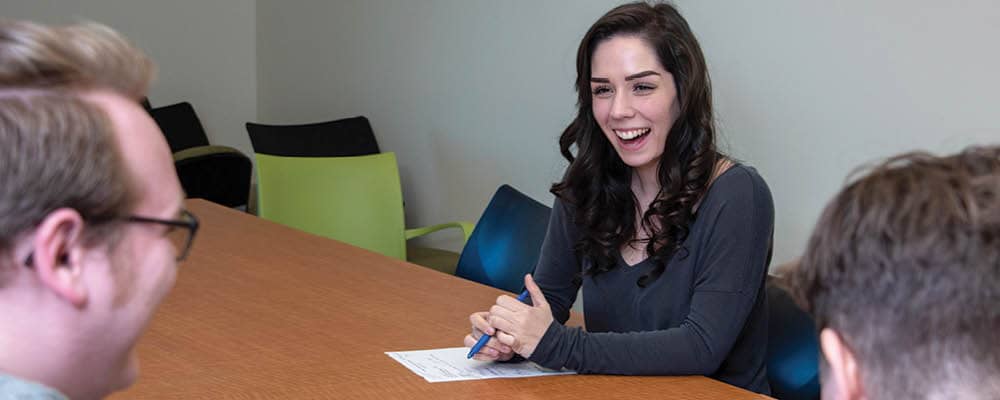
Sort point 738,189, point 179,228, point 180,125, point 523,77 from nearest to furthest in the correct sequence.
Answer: point 179,228 → point 738,189 → point 523,77 → point 180,125

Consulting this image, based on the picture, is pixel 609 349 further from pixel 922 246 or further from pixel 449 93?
pixel 449 93

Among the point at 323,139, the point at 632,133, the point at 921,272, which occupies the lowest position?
the point at 323,139

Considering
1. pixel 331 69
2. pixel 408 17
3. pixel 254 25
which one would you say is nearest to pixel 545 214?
pixel 408 17

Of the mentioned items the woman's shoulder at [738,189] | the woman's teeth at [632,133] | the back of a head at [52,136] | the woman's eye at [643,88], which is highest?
the back of a head at [52,136]

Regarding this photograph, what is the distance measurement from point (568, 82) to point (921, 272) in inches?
141

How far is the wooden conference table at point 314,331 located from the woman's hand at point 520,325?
0.07m

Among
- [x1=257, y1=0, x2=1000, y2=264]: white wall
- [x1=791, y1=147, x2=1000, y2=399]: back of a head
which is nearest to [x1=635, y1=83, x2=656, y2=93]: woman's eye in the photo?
[x1=257, y1=0, x2=1000, y2=264]: white wall

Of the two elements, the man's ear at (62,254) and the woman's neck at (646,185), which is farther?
the woman's neck at (646,185)

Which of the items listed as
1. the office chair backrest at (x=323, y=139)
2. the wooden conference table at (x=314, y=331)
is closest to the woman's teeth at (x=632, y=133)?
the wooden conference table at (x=314, y=331)

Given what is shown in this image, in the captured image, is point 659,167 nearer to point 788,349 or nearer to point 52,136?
point 788,349

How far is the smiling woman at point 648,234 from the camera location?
1.99 m

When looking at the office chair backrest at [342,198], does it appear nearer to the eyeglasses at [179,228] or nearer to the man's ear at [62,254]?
the eyeglasses at [179,228]

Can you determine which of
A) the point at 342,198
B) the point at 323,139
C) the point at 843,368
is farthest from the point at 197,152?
the point at 843,368

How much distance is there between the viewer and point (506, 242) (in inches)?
125
